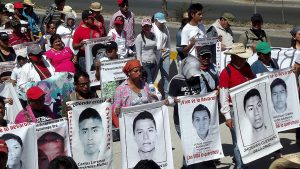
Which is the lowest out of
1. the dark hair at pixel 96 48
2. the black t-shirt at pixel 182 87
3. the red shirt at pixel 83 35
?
the black t-shirt at pixel 182 87

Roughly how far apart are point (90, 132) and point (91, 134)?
0.09ft

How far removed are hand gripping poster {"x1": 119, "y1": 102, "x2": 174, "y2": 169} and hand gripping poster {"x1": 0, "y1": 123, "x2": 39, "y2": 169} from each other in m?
1.25

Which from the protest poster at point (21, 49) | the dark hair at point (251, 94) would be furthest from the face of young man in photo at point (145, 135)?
the protest poster at point (21, 49)

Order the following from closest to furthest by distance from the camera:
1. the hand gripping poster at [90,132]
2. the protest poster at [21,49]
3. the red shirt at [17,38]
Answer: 1. the hand gripping poster at [90,132]
2. the protest poster at [21,49]
3. the red shirt at [17,38]

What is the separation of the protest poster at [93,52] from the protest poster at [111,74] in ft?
2.94

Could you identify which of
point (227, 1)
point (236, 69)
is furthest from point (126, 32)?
point (227, 1)

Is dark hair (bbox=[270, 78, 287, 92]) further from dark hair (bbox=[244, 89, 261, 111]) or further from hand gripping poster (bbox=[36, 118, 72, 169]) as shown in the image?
hand gripping poster (bbox=[36, 118, 72, 169])

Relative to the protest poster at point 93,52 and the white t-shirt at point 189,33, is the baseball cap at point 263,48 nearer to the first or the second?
the white t-shirt at point 189,33

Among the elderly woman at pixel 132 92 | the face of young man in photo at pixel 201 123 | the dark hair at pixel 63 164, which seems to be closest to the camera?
the dark hair at pixel 63 164

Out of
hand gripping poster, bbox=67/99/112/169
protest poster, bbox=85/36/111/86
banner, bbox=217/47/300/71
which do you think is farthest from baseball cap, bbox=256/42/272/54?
protest poster, bbox=85/36/111/86

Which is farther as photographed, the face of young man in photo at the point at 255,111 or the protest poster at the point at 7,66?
the protest poster at the point at 7,66

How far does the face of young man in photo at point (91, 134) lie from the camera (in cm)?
1002

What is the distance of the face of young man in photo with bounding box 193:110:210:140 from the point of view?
1049cm

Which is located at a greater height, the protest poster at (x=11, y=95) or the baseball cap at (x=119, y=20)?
the baseball cap at (x=119, y=20)
